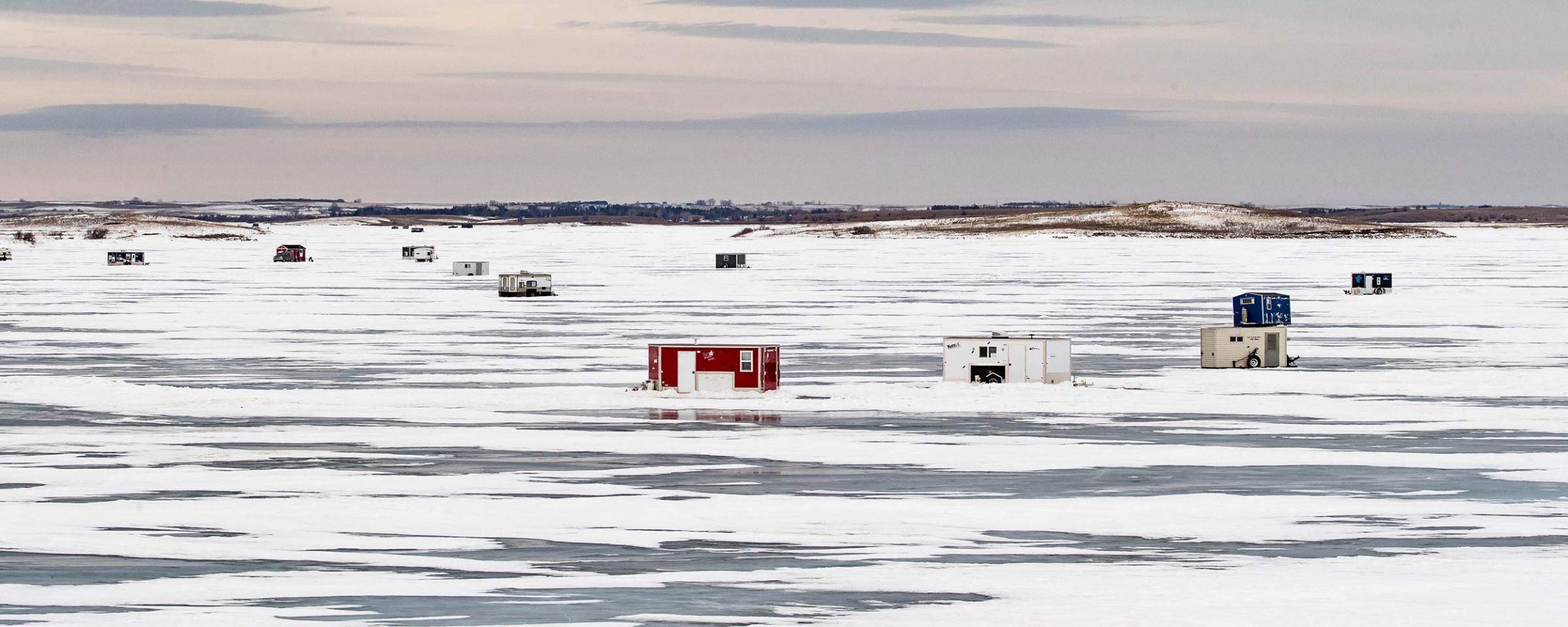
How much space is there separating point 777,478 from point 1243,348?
2429cm

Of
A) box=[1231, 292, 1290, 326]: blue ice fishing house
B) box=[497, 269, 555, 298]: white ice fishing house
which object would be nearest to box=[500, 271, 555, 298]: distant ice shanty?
box=[497, 269, 555, 298]: white ice fishing house

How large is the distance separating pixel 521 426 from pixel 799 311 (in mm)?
39396

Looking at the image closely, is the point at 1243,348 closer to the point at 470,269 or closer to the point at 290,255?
the point at 470,269

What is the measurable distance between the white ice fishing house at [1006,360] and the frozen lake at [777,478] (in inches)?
44.2

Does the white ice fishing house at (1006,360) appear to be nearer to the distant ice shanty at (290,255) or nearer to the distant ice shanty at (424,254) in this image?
the distant ice shanty at (424,254)

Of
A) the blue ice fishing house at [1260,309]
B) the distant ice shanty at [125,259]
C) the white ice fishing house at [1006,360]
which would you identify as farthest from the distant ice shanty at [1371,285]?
the distant ice shanty at [125,259]

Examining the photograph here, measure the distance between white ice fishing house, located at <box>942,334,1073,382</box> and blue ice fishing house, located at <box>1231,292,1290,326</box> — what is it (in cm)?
1808

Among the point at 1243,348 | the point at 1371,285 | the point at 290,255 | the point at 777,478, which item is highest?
the point at 290,255

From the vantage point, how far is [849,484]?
3206 centimetres

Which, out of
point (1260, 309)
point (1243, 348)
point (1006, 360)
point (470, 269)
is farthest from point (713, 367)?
point (470, 269)

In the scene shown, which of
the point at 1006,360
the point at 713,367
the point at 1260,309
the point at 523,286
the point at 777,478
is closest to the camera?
the point at 777,478

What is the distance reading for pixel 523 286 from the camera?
9269cm

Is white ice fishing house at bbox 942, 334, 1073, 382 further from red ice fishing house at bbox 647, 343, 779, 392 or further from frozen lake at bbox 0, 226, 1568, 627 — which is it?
red ice fishing house at bbox 647, 343, 779, 392

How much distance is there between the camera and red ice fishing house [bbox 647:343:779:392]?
1842 inches
